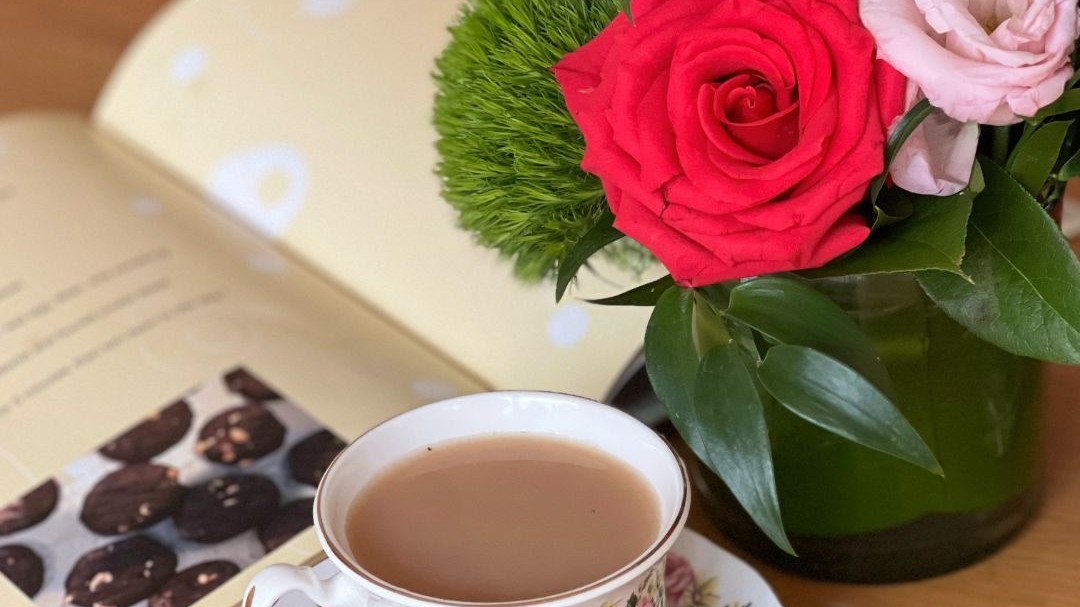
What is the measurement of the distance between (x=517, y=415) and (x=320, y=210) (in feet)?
0.81

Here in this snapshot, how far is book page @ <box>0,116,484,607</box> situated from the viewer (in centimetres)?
43

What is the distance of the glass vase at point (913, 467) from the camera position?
0.35 m

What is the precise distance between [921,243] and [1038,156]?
45 millimetres

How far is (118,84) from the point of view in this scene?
692 millimetres

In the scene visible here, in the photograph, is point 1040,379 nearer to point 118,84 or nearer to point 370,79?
point 370,79

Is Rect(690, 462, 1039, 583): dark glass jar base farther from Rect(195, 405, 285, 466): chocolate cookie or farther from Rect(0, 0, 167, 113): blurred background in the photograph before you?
Rect(0, 0, 167, 113): blurred background

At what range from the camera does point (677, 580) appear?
395 millimetres

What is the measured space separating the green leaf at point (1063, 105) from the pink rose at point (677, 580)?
0.19 m

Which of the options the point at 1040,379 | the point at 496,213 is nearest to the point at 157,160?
the point at 496,213

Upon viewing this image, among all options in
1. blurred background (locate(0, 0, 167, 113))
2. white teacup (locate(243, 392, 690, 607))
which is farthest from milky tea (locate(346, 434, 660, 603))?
blurred background (locate(0, 0, 167, 113))

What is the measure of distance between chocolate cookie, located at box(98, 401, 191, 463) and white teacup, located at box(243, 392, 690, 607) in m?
0.15

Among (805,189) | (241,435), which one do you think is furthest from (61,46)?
(805,189)

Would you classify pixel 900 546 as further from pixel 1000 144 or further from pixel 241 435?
pixel 241 435

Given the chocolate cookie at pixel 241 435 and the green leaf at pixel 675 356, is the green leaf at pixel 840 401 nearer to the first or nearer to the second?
the green leaf at pixel 675 356
